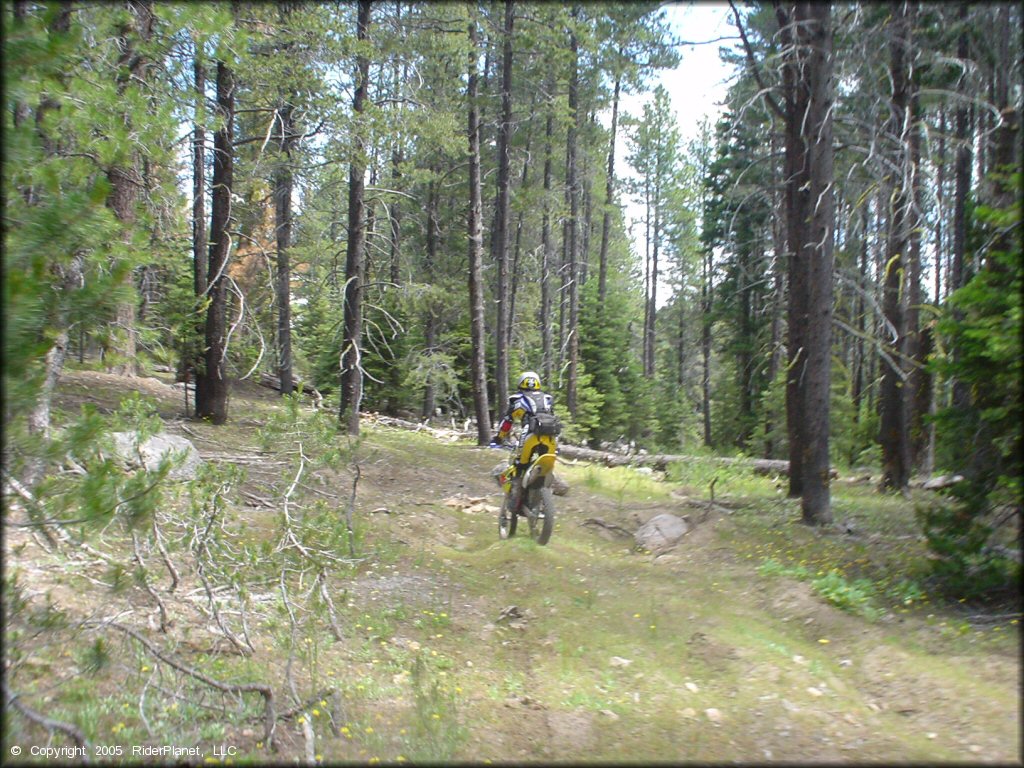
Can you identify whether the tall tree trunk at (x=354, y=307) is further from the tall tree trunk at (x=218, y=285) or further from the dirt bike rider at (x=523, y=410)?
the dirt bike rider at (x=523, y=410)

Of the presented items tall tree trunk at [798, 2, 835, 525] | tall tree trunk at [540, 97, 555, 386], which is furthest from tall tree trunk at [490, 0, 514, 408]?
tall tree trunk at [798, 2, 835, 525]

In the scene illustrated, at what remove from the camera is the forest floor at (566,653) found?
3191 millimetres

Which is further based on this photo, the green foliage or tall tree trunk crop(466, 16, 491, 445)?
tall tree trunk crop(466, 16, 491, 445)

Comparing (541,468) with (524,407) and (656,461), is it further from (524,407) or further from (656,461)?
(656,461)

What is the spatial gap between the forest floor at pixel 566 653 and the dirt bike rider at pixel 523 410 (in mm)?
1147

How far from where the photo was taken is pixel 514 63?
66.1ft

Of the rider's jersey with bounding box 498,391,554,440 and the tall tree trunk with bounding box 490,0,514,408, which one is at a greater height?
the tall tree trunk with bounding box 490,0,514,408

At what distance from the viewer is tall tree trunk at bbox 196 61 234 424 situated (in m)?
12.5

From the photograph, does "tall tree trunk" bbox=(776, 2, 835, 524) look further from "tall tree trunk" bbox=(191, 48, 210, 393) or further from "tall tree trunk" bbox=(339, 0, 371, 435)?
"tall tree trunk" bbox=(191, 48, 210, 393)

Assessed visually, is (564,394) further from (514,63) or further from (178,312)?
(178,312)

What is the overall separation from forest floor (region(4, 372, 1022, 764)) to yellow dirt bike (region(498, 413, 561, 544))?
353mm

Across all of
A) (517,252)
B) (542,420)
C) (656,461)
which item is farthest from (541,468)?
(517,252)

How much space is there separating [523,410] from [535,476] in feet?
3.00

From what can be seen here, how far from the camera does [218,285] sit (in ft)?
42.1
